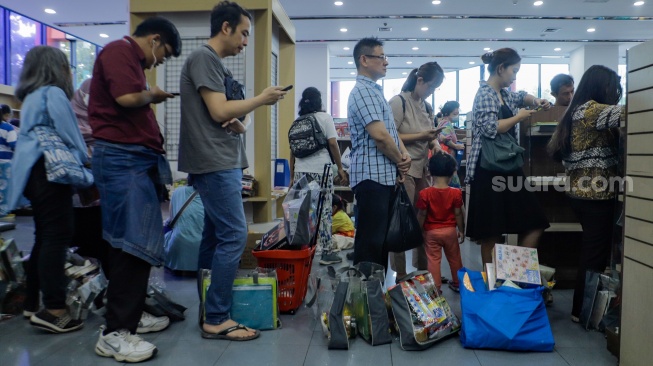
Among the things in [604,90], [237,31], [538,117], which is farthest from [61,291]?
[538,117]

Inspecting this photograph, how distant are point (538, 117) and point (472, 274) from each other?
183cm

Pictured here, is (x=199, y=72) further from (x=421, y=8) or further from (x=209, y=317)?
(x=421, y=8)

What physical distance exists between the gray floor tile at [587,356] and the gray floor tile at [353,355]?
76cm

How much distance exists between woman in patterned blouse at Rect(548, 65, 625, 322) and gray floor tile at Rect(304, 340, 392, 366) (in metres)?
1.14

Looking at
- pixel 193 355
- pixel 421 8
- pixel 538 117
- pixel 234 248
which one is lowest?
pixel 193 355

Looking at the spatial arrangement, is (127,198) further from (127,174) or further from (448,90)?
(448,90)

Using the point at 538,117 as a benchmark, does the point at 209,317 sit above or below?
below

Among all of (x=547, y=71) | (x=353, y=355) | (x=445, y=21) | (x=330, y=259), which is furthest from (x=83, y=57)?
(x=353, y=355)

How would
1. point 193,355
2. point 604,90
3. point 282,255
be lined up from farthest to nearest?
point 282,255 < point 604,90 < point 193,355

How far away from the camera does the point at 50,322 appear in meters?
2.47

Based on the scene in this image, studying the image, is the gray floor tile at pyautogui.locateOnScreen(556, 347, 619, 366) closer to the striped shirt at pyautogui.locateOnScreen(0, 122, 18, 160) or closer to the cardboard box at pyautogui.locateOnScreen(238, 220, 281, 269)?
the cardboard box at pyautogui.locateOnScreen(238, 220, 281, 269)

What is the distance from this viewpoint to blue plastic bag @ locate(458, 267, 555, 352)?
224 cm

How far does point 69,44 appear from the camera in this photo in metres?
13.2

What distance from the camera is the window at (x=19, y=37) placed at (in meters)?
10.7
